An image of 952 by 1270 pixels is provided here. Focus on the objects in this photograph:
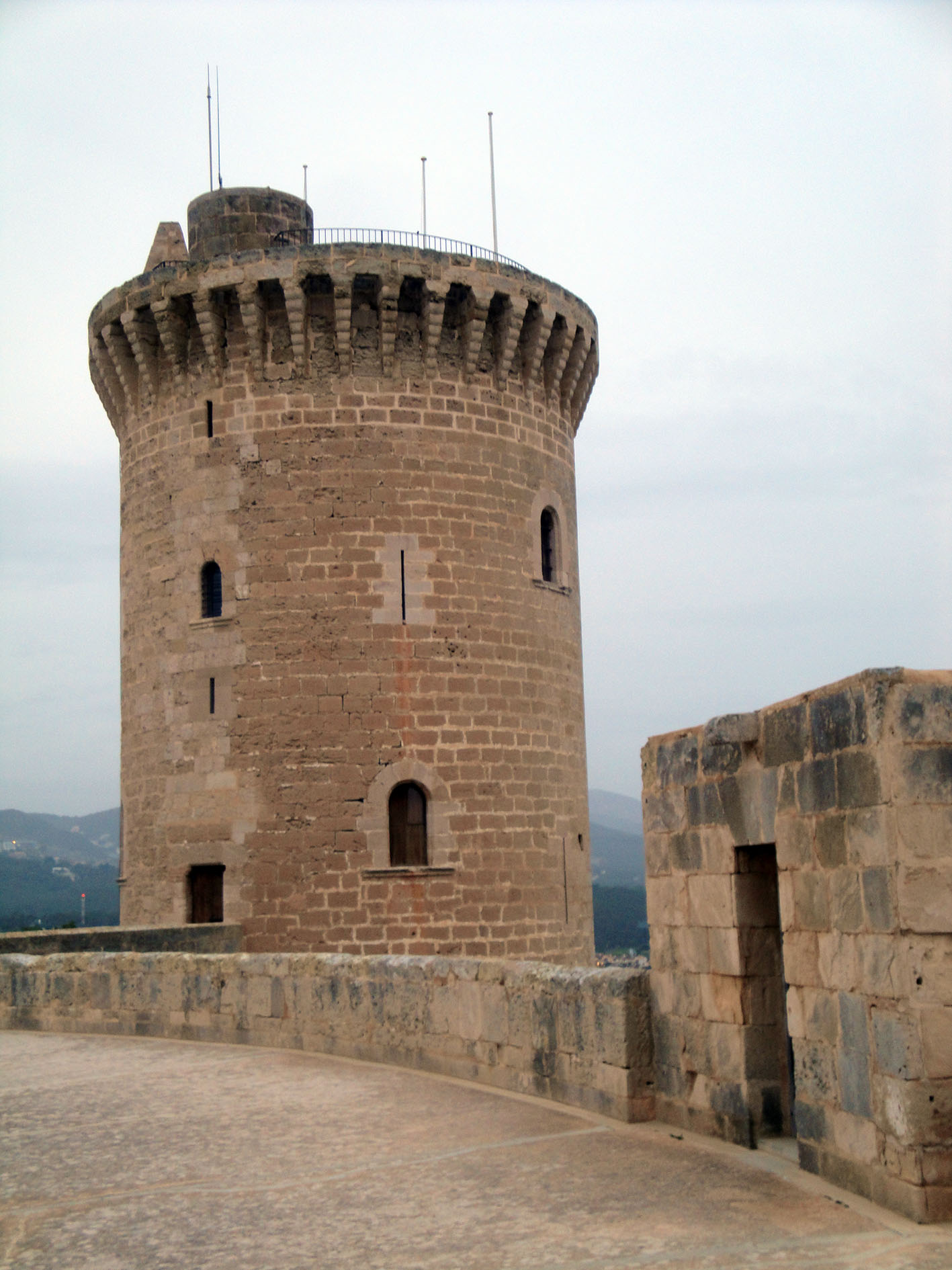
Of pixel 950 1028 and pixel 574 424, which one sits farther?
pixel 574 424

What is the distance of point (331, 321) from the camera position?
1616 cm

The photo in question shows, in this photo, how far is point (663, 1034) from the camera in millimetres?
7227

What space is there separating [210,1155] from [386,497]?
9923 mm

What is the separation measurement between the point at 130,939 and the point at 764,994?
957cm

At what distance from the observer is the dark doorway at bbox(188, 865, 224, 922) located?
51.7 feet

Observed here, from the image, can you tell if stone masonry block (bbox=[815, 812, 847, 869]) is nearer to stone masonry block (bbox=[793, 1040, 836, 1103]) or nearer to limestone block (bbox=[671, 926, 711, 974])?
stone masonry block (bbox=[793, 1040, 836, 1103])

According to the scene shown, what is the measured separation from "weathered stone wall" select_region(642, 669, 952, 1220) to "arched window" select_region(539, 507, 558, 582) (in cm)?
1000

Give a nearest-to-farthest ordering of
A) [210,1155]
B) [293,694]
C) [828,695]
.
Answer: [828,695], [210,1155], [293,694]

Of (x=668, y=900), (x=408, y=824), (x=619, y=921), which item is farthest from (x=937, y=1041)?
(x=619, y=921)

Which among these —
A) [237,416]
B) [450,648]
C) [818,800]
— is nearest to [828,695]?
[818,800]

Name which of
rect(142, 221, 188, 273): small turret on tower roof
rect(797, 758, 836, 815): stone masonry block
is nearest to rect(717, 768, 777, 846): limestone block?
rect(797, 758, 836, 815): stone masonry block

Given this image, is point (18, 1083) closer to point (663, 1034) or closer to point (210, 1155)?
point (210, 1155)

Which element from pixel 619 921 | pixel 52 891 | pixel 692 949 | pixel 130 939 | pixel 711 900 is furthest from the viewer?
pixel 52 891

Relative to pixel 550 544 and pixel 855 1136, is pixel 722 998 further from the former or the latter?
pixel 550 544
